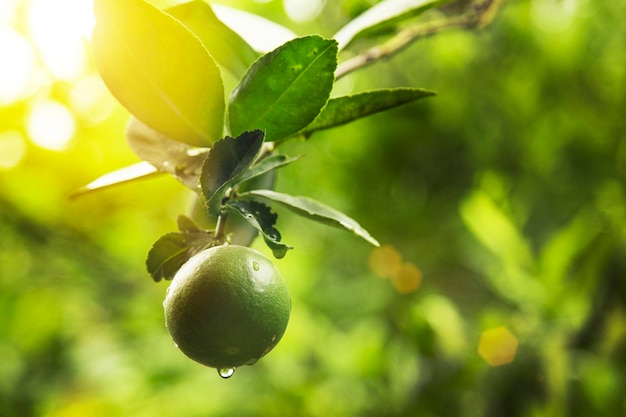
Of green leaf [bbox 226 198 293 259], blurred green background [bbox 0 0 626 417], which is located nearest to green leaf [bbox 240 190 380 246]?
green leaf [bbox 226 198 293 259]

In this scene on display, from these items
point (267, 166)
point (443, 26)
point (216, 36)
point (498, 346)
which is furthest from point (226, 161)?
point (498, 346)

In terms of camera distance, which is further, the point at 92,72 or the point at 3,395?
the point at 3,395

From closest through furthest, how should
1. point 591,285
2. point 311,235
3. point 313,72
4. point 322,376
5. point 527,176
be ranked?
point 313,72, point 591,285, point 322,376, point 527,176, point 311,235

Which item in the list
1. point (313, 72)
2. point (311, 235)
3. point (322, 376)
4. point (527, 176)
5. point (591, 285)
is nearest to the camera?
point (313, 72)

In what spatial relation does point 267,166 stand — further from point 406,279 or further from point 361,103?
point 406,279

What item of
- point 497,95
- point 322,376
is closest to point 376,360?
point 322,376

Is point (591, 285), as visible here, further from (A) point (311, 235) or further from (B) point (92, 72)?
(B) point (92, 72)
